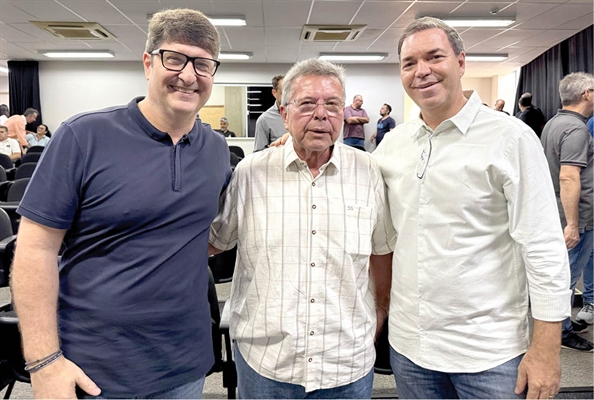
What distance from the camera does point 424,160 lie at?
128 centimetres

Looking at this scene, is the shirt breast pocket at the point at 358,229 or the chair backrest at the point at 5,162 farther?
the chair backrest at the point at 5,162

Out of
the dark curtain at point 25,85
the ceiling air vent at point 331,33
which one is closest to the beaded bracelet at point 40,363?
the ceiling air vent at point 331,33

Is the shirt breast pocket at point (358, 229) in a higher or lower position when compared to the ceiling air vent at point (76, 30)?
lower

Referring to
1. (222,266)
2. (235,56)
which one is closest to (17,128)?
(235,56)

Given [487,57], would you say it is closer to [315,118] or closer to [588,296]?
[588,296]

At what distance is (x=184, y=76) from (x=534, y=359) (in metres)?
1.14

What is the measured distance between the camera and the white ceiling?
6.24 m

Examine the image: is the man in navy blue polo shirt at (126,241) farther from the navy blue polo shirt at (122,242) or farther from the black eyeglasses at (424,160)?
the black eyeglasses at (424,160)

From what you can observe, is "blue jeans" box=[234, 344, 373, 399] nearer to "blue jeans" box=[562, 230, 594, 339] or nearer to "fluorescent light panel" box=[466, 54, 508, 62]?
"blue jeans" box=[562, 230, 594, 339]

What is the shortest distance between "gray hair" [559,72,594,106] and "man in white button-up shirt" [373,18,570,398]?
199 cm

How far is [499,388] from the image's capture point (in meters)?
1.20

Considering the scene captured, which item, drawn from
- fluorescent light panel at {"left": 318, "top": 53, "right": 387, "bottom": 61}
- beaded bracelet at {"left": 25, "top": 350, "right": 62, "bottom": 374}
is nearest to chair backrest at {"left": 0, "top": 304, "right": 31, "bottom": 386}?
beaded bracelet at {"left": 25, "top": 350, "right": 62, "bottom": 374}

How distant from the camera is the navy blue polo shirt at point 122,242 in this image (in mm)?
1036

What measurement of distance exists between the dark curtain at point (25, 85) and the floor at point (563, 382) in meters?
10.1
